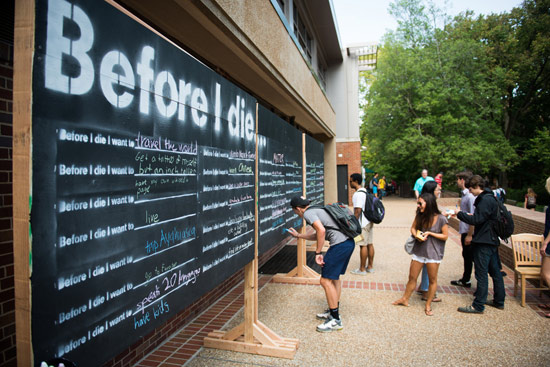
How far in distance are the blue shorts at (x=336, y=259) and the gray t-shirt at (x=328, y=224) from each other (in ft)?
0.22

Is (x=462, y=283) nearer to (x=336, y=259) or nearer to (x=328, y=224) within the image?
(x=336, y=259)

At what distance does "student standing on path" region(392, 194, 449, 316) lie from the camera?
4887 millimetres

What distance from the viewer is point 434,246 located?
16.0 ft

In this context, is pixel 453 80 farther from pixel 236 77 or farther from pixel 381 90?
pixel 236 77

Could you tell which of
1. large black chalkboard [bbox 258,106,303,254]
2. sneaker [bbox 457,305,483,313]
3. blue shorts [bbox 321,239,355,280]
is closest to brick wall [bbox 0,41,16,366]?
large black chalkboard [bbox 258,106,303,254]

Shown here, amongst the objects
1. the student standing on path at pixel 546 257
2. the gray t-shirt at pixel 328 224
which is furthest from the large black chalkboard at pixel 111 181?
the student standing on path at pixel 546 257

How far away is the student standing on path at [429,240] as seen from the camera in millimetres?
4887

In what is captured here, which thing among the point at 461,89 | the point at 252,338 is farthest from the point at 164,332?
the point at 461,89

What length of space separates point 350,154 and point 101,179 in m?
20.2

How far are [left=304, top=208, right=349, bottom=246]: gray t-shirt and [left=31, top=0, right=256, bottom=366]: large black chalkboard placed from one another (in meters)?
1.73

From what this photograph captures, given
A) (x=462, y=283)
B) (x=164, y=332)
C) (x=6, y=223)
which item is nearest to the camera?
(x=6, y=223)

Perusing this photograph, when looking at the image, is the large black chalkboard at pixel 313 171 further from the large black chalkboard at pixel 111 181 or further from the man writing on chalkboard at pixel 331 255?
the large black chalkboard at pixel 111 181

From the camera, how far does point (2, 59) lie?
2.29 metres

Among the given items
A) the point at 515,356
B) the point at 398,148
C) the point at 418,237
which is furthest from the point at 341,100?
the point at 515,356
